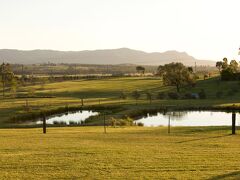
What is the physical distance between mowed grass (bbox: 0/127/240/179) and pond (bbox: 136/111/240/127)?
3044cm

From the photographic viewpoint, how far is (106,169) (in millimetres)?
18984

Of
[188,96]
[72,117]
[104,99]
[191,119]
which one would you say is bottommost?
[72,117]

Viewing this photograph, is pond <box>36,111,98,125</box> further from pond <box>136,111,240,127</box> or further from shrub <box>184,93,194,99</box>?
shrub <box>184,93,194,99</box>

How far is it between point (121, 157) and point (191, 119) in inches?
1811

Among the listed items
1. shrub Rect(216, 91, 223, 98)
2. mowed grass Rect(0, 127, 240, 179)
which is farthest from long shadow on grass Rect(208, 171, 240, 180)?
shrub Rect(216, 91, 223, 98)

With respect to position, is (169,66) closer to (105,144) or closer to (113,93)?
(113,93)

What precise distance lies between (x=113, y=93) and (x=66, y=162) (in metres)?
91.4

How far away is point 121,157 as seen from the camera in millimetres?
21547

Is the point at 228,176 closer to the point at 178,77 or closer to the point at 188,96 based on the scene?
the point at 188,96

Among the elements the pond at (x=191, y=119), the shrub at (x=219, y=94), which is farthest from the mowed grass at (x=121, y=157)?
the shrub at (x=219, y=94)

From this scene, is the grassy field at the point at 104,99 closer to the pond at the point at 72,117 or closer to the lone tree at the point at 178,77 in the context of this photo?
the lone tree at the point at 178,77

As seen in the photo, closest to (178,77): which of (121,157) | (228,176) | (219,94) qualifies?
(219,94)

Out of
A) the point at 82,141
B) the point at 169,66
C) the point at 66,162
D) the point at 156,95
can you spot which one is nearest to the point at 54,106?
the point at 156,95

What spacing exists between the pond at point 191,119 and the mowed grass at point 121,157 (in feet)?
99.9
